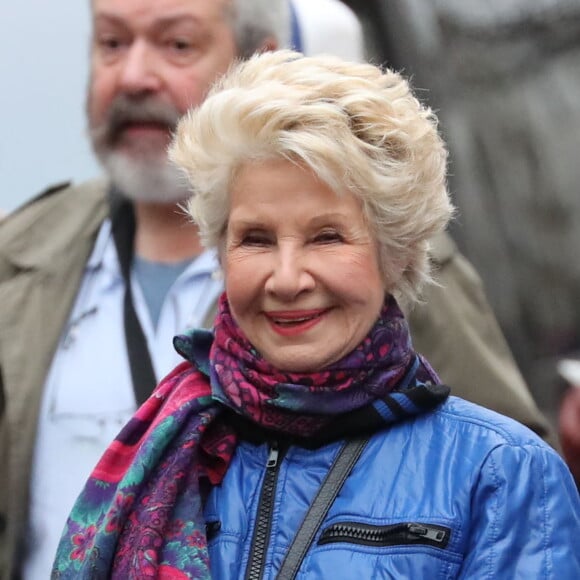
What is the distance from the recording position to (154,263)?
339 centimetres

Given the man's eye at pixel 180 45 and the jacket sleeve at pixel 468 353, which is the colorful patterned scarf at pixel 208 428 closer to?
the jacket sleeve at pixel 468 353

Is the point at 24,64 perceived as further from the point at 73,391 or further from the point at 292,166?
the point at 292,166

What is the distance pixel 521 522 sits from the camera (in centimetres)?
215

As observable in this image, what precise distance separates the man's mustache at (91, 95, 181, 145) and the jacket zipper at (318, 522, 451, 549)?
1366mm

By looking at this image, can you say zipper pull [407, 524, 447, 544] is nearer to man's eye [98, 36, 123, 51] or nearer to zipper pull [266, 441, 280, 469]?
zipper pull [266, 441, 280, 469]

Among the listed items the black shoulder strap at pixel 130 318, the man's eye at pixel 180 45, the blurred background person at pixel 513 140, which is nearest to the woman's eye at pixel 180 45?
the man's eye at pixel 180 45

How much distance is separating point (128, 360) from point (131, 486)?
884 millimetres

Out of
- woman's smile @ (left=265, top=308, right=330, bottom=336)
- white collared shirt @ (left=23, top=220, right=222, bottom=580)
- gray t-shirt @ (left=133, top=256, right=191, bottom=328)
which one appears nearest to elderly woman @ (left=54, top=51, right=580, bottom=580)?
woman's smile @ (left=265, top=308, right=330, bottom=336)

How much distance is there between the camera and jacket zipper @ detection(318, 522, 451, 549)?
7.09ft

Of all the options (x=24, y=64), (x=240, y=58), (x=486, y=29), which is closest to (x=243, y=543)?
(x=240, y=58)

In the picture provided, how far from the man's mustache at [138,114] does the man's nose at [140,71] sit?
3cm

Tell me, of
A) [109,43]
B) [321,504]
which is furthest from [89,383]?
[321,504]

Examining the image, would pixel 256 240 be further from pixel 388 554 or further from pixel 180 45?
pixel 180 45

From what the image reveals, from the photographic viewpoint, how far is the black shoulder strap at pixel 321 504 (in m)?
2.21
